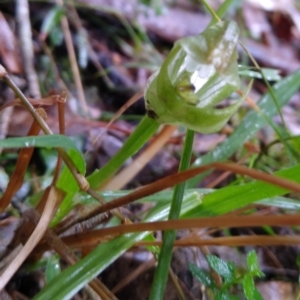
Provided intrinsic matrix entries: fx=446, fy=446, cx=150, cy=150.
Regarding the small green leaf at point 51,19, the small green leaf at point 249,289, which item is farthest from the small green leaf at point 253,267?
the small green leaf at point 51,19

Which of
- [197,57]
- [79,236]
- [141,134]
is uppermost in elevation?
[197,57]

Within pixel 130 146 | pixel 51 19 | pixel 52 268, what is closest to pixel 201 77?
pixel 130 146

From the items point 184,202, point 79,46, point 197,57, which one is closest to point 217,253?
point 184,202

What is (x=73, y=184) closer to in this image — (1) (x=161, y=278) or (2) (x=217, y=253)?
(1) (x=161, y=278)

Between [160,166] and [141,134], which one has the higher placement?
[141,134]

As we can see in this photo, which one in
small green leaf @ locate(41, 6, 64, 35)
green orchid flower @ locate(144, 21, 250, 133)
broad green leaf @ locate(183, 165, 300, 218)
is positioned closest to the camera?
green orchid flower @ locate(144, 21, 250, 133)

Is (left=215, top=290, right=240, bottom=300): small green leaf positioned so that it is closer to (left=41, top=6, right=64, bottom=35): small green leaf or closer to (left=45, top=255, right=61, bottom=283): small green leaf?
(left=45, top=255, right=61, bottom=283): small green leaf

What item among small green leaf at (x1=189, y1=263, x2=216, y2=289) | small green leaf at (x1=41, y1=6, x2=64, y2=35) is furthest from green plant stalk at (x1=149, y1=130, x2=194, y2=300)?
small green leaf at (x1=41, y1=6, x2=64, y2=35)
